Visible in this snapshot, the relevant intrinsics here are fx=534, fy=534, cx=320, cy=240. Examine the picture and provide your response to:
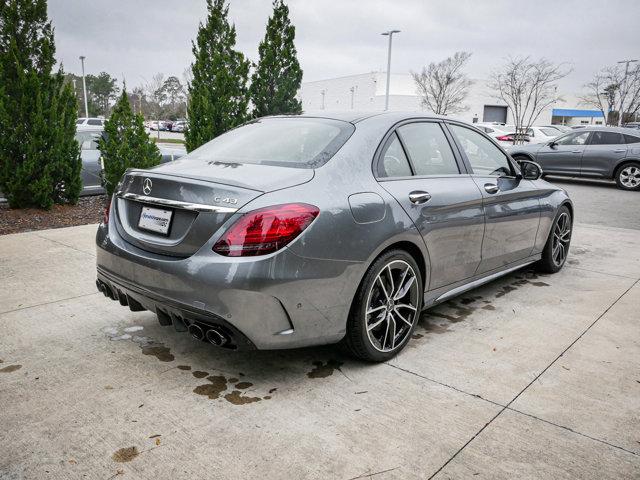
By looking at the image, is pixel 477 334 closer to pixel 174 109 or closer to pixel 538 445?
pixel 538 445

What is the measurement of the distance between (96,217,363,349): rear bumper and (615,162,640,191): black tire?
13670mm

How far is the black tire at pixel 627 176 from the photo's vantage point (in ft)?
45.9

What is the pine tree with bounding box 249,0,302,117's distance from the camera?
11.9 meters

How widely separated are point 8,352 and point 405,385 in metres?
2.49

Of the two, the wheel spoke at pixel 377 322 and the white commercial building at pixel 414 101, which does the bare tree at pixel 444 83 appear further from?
the wheel spoke at pixel 377 322

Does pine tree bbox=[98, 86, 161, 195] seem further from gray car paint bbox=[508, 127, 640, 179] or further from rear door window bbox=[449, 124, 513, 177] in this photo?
gray car paint bbox=[508, 127, 640, 179]

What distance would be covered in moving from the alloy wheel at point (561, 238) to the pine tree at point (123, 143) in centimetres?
647

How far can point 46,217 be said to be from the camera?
26.9ft

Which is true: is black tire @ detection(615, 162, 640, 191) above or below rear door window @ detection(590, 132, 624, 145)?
below

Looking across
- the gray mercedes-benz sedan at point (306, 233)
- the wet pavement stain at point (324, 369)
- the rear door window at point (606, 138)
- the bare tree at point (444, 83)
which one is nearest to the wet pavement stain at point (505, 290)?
the gray mercedes-benz sedan at point (306, 233)

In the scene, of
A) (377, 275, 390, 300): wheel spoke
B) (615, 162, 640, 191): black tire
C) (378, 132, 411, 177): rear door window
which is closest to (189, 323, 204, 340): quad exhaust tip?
(377, 275, 390, 300): wheel spoke

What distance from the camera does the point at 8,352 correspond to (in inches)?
133

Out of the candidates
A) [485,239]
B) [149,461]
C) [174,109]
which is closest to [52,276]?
[149,461]

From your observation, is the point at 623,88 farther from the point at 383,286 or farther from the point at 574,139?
the point at 383,286
